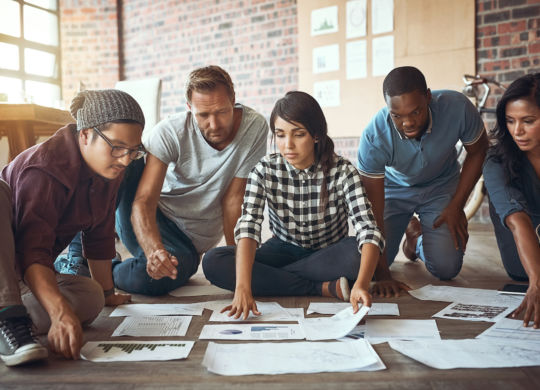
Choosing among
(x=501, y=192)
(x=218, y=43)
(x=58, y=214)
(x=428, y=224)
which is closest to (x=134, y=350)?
(x=58, y=214)

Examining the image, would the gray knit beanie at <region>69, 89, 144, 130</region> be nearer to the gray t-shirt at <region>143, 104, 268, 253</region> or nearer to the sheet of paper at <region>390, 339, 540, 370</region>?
the gray t-shirt at <region>143, 104, 268, 253</region>

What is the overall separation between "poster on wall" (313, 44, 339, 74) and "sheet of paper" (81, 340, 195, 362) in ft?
12.7

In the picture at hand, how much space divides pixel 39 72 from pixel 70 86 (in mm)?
361

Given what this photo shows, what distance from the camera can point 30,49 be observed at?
18.7 ft

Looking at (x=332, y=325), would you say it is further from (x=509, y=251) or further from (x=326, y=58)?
(x=326, y=58)

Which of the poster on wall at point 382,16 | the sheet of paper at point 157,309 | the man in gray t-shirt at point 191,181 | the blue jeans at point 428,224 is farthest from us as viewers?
the poster on wall at point 382,16

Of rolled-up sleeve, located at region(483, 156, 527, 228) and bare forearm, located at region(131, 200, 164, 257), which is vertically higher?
rolled-up sleeve, located at region(483, 156, 527, 228)

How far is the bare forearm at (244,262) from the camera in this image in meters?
1.63

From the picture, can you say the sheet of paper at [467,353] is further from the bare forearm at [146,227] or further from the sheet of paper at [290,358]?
the bare forearm at [146,227]

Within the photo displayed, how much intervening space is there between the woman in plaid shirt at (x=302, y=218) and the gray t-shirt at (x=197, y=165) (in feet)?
0.94

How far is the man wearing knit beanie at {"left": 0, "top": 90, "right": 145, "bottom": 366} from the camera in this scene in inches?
50.1

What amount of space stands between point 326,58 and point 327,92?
1.06ft

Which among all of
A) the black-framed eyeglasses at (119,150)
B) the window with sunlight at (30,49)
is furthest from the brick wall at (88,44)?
the black-framed eyeglasses at (119,150)

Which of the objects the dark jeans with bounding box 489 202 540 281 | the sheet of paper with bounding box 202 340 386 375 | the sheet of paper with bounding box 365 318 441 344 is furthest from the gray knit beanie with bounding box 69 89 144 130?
the dark jeans with bounding box 489 202 540 281
